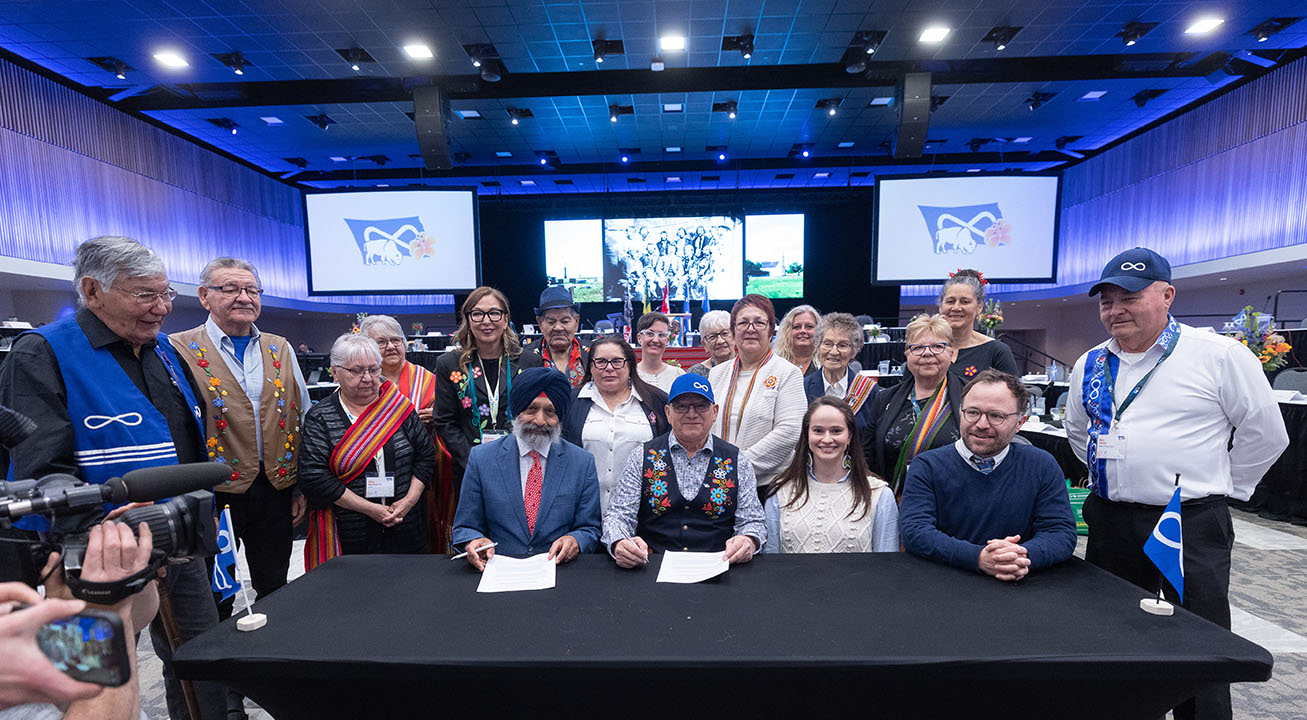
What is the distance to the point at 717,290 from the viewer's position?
11.6 metres

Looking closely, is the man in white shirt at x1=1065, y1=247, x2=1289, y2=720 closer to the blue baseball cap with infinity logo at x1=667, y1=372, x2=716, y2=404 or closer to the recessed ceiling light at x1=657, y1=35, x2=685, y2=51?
the blue baseball cap with infinity logo at x1=667, y1=372, x2=716, y2=404

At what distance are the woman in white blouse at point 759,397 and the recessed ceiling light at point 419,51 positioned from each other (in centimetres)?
629

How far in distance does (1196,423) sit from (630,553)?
6.31 feet

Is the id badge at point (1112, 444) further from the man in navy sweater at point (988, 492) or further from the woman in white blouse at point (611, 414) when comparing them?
the woman in white blouse at point (611, 414)

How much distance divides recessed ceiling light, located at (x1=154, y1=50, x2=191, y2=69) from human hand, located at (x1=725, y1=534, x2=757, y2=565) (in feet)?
29.8

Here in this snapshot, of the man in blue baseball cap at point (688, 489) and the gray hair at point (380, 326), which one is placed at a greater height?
the gray hair at point (380, 326)

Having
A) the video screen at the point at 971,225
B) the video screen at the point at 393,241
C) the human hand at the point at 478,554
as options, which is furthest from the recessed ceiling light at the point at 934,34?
the human hand at the point at 478,554

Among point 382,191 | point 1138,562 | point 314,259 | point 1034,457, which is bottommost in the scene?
point 1138,562

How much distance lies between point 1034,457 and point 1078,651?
706 mm

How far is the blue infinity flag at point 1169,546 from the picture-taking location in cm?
141

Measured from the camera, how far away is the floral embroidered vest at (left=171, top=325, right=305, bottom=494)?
2.08 meters

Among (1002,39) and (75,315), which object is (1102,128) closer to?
(1002,39)

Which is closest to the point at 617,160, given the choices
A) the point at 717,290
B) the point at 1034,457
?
the point at 717,290

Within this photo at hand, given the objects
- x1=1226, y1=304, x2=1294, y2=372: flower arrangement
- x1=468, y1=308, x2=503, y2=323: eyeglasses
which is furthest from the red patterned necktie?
x1=1226, y1=304, x2=1294, y2=372: flower arrangement
